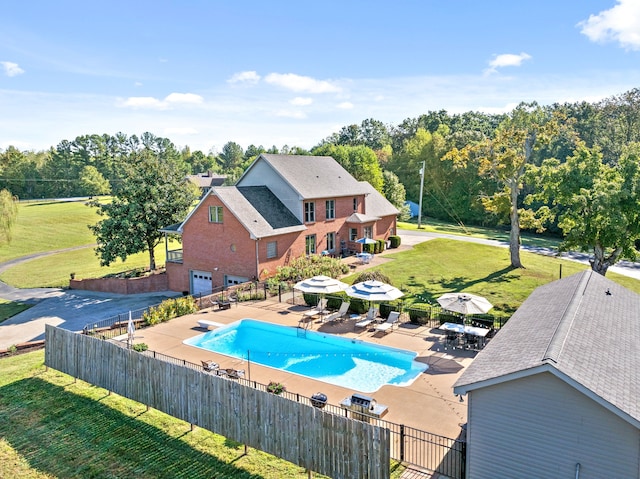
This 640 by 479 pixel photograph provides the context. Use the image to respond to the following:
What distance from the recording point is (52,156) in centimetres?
10944

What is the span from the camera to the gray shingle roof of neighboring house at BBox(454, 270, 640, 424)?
363 inches

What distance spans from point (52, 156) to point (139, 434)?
379 ft

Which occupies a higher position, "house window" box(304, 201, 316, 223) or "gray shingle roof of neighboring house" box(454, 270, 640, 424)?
"house window" box(304, 201, 316, 223)

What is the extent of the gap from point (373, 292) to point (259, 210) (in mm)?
15244

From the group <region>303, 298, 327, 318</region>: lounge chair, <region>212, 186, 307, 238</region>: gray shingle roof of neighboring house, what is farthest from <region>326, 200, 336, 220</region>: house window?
<region>303, 298, 327, 318</region>: lounge chair

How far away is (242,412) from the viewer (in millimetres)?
12266

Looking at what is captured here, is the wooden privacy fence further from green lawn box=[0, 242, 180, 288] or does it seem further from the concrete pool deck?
green lawn box=[0, 242, 180, 288]

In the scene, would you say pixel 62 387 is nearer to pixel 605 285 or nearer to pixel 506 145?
pixel 605 285

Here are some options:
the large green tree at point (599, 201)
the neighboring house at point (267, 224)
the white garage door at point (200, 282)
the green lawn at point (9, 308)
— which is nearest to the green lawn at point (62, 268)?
the green lawn at point (9, 308)

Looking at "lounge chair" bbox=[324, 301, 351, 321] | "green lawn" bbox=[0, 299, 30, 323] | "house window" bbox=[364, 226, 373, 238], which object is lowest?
"green lawn" bbox=[0, 299, 30, 323]

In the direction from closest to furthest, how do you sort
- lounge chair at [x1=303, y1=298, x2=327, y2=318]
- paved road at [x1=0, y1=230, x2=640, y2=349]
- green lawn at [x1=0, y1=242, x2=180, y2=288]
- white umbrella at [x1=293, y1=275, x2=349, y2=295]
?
white umbrella at [x1=293, y1=275, x2=349, y2=295], lounge chair at [x1=303, y1=298, x2=327, y2=318], paved road at [x1=0, y1=230, x2=640, y2=349], green lawn at [x1=0, y1=242, x2=180, y2=288]

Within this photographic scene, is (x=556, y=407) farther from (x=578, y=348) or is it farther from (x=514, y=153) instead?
(x=514, y=153)

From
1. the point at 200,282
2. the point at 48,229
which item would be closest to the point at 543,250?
the point at 200,282

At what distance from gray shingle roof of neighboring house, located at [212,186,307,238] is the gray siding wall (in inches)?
924
